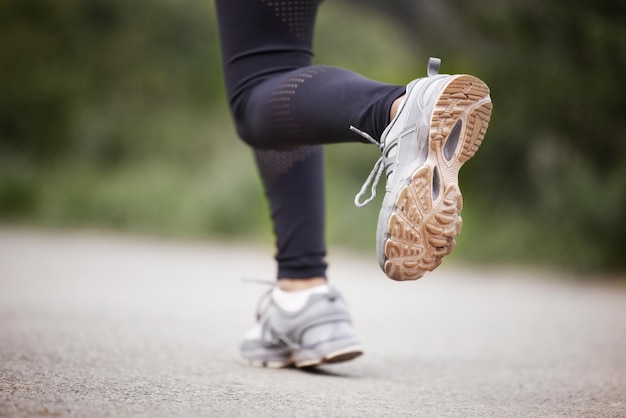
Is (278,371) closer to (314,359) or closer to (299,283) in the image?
(314,359)

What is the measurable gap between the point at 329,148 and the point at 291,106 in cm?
460

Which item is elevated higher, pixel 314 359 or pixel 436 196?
pixel 436 196

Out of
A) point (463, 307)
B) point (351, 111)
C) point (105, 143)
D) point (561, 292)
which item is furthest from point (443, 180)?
point (105, 143)

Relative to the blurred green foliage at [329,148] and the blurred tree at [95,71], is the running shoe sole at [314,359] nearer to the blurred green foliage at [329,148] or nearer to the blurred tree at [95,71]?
the blurred green foliage at [329,148]

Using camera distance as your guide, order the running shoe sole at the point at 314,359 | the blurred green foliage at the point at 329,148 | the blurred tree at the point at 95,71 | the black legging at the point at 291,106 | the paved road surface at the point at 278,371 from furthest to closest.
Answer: the blurred tree at the point at 95,71, the blurred green foliage at the point at 329,148, the running shoe sole at the point at 314,359, the black legging at the point at 291,106, the paved road surface at the point at 278,371

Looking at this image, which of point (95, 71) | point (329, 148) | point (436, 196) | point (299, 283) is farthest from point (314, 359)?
point (95, 71)

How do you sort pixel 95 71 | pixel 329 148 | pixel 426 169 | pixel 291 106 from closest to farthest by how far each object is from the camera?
pixel 426 169, pixel 291 106, pixel 329 148, pixel 95 71

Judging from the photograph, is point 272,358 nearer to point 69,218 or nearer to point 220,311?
point 220,311

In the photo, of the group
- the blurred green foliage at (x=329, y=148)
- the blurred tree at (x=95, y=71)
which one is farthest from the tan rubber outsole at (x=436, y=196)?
the blurred tree at (x=95, y=71)

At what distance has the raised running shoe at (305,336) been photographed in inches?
55.9

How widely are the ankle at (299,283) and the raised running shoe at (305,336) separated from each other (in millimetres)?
25

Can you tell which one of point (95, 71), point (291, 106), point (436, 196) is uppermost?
point (95, 71)

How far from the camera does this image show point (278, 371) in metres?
1.44

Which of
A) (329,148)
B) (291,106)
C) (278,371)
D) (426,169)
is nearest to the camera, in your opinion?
(426,169)
